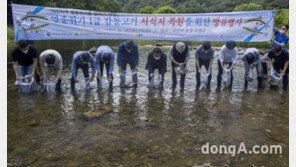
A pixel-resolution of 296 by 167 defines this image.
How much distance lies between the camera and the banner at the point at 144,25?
7359 millimetres

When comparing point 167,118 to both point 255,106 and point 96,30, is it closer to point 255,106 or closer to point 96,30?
point 255,106

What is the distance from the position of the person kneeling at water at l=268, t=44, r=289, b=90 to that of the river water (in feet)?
2.58

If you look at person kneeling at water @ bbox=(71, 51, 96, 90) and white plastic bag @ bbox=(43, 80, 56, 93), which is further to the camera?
white plastic bag @ bbox=(43, 80, 56, 93)

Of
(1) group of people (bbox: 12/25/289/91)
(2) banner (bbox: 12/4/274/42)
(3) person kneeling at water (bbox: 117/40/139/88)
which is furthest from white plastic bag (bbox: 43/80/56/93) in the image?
(3) person kneeling at water (bbox: 117/40/139/88)

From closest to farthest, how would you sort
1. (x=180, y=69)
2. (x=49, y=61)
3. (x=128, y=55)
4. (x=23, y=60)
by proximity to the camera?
(x=49, y=61) < (x=23, y=60) < (x=180, y=69) < (x=128, y=55)

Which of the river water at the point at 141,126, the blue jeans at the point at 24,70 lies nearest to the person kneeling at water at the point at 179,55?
the river water at the point at 141,126

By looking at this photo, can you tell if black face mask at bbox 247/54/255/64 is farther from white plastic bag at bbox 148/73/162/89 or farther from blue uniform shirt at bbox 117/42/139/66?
blue uniform shirt at bbox 117/42/139/66

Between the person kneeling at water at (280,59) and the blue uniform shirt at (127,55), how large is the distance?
15.5ft

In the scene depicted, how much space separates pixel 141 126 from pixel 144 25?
468cm

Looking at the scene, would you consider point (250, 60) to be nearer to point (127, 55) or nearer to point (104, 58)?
point (127, 55)

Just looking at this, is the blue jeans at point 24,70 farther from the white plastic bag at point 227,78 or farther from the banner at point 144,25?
the white plastic bag at point 227,78

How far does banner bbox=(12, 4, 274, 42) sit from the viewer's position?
290 inches

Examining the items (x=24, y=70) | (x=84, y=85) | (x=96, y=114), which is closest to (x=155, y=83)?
(x=84, y=85)

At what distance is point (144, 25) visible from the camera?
800 centimetres
